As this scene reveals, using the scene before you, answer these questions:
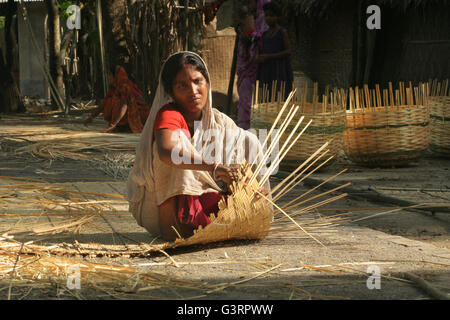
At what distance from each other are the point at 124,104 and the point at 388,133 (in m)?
3.86

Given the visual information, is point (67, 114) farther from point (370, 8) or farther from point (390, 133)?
point (390, 133)

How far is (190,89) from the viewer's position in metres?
2.72

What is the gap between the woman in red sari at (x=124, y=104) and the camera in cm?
805

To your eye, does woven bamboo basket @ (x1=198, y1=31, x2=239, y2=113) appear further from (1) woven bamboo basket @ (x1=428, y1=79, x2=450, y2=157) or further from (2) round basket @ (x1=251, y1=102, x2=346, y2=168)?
(2) round basket @ (x1=251, y1=102, x2=346, y2=168)

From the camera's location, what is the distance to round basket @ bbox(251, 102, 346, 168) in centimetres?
492

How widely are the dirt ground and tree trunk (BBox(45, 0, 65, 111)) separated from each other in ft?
27.4

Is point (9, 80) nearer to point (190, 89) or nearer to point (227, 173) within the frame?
point (190, 89)

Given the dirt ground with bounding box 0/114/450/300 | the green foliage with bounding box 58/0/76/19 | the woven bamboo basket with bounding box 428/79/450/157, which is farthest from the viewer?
the green foliage with bounding box 58/0/76/19

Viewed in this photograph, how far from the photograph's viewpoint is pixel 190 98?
2.72 meters

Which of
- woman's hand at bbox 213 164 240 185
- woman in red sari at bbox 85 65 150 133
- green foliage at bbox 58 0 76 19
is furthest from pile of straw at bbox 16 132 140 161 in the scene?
green foliage at bbox 58 0 76 19

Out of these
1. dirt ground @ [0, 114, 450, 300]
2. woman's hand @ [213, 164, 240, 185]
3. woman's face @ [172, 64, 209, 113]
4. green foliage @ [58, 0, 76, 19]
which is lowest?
dirt ground @ [0, 114, 450, 300]
